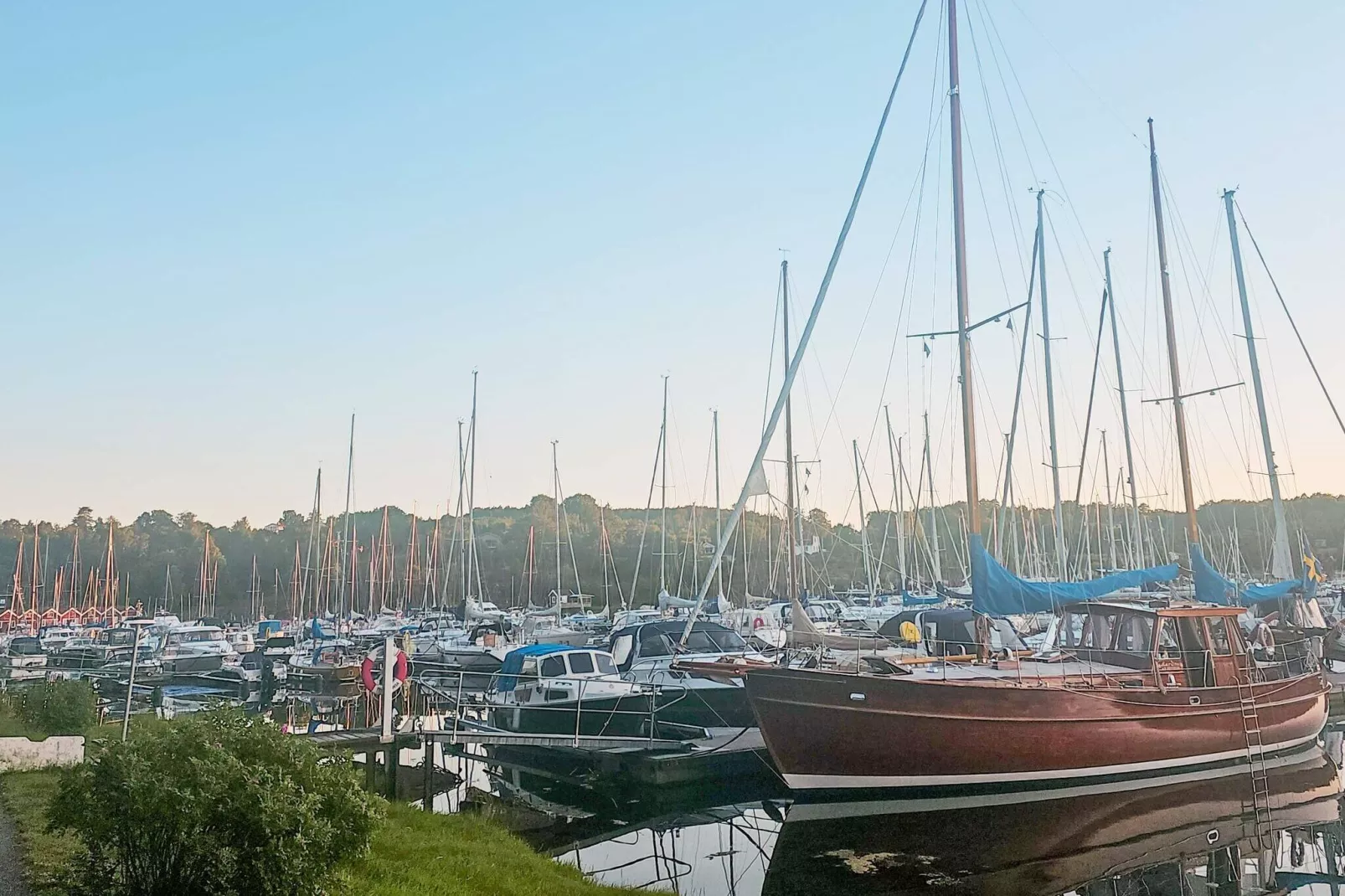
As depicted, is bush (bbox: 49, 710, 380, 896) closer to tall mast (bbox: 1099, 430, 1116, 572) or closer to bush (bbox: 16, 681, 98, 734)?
bush (bbox: 16, 681, 98, 734)

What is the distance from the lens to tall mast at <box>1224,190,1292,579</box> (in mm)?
29359

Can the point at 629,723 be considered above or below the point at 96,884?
below

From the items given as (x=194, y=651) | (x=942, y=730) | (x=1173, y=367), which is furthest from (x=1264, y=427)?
(x=194, y=651)

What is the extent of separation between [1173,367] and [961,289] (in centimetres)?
955

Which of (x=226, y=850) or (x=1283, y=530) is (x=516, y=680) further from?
(x=1283, y=530)

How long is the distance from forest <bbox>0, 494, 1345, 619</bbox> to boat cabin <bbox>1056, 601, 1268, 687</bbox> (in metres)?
18.9

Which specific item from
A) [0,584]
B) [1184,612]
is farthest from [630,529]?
[1184,612]

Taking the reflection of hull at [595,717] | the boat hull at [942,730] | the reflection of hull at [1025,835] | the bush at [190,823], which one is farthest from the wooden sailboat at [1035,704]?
the bush at [190,823]

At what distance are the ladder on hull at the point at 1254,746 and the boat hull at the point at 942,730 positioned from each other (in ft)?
7.09

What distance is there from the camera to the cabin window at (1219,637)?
2078cm

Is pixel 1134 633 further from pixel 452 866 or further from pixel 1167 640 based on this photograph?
pixel 452 866

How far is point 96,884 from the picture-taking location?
7.39 metres

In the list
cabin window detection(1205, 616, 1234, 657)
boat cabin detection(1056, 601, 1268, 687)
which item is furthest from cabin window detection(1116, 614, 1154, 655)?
cabin window detection(1205, 616, 1234, 657)

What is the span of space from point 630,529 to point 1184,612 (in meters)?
104
